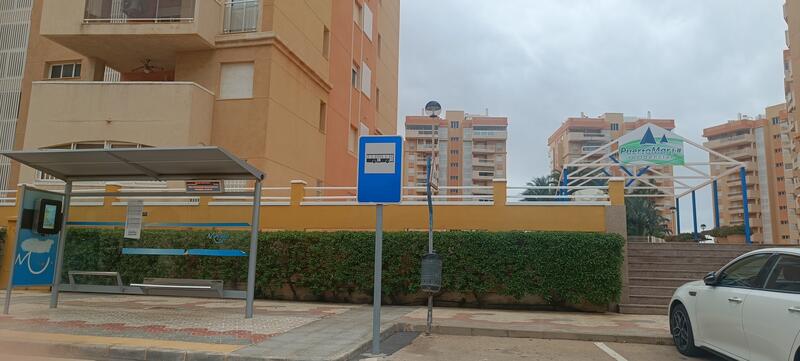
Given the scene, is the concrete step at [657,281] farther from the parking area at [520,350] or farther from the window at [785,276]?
the window at [785,276]

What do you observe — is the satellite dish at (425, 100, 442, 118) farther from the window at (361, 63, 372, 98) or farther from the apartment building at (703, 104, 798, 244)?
the apartment building at (703, 104, 798, 244)

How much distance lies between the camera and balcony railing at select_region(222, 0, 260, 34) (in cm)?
1878

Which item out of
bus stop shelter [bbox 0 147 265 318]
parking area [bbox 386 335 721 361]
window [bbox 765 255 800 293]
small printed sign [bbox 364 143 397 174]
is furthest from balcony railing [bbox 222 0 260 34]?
window [bbox 765 255 800 293]

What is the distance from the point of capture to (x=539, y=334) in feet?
30.0

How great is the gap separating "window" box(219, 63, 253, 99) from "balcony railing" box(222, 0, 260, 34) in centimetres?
128

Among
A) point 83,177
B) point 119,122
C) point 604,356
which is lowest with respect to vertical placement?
point 604,356

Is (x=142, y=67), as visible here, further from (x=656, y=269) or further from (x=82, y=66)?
(x=656, y=269)

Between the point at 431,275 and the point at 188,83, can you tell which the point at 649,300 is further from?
the point at 188,83

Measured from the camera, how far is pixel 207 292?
400 inches

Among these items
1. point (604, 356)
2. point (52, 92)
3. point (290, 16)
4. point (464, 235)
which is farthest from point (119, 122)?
point (604, 356)

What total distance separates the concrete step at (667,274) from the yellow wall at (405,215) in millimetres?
1887

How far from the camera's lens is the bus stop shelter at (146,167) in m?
9.59

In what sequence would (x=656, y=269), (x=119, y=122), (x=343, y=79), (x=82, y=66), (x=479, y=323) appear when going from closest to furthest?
1. (x=479, y=323)
2. (x=656, y=269)
3. (x=119, y=122)
4. (x=82, y=66)
5. (x=343, y=79)

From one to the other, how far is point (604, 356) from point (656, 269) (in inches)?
308
